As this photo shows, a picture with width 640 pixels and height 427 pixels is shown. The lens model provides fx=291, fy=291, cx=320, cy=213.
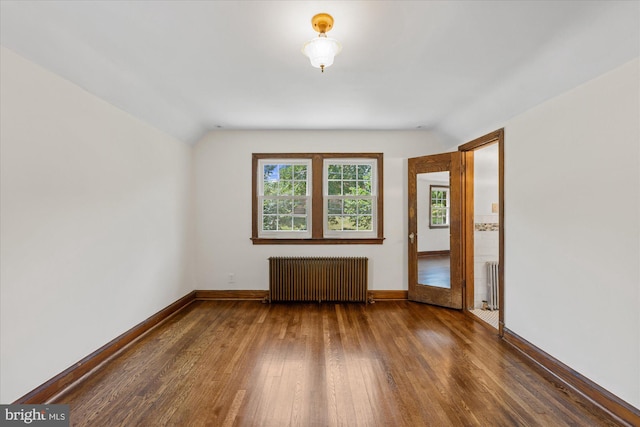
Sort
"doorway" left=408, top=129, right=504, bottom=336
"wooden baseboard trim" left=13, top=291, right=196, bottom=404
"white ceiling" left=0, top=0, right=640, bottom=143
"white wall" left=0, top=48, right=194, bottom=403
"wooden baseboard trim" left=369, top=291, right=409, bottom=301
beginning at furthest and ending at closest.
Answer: "wooden baseboard trim" left=369, top=291, right=409, bottom=301
"doorway" left=408, top=129, right=504, bottom=336
"wooden baseboard trim" left=13, top=291, right=196, bottom=404
"white wall" left=0, top=48, right=194, bottom=403
"white ceiling" left=0, top=0, right=640, bottom=143

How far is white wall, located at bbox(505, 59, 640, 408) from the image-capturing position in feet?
6.35

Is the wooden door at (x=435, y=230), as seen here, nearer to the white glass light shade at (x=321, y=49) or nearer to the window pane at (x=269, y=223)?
the window pane at (x=269, y=223)

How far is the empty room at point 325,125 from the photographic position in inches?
75.0

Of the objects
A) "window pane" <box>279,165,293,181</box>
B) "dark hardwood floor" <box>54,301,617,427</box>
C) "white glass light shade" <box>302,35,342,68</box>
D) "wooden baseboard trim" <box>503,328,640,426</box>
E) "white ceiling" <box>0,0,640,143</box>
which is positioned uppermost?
"white ceiling" <box>0,0,640,143</box>

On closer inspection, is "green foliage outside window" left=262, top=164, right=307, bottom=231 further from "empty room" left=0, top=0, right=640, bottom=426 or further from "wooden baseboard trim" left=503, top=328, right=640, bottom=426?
"wooden baseboard trim" left=503, top=328, right=640, bottom=426

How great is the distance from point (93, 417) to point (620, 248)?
147 inches

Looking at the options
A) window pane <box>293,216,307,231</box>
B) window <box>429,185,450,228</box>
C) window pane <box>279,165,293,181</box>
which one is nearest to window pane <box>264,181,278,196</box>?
window pane <box>279,165,293,181</box>

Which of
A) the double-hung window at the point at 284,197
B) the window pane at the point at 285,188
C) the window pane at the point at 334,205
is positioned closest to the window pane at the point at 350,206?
the window pane at the point at 334,205

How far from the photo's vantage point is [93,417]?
1954 millimetres

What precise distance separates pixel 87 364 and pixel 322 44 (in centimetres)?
315

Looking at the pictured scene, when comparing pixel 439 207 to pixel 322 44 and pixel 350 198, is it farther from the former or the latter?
pixel 322 44

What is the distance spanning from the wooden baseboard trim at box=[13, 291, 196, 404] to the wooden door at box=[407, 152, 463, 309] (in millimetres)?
3537

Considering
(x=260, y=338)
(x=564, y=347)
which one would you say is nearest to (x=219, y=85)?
(x=260, y=338)

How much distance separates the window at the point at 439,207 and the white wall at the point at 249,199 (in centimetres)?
43
